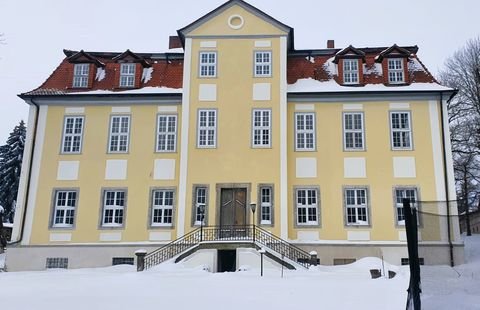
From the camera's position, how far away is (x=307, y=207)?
21.8m

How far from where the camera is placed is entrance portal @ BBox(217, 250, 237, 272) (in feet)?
64.7

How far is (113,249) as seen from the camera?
21672 millimetres

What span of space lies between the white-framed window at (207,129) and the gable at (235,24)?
13.6ft

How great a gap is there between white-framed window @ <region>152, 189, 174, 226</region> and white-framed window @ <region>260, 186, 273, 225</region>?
4.18 m

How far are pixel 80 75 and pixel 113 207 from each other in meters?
7.15

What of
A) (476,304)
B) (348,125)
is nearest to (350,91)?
(348,125)

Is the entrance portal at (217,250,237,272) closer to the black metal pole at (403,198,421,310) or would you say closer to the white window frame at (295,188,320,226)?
the white window frame at (295,188,320,226)

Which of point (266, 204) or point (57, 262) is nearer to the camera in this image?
point (266, 204)

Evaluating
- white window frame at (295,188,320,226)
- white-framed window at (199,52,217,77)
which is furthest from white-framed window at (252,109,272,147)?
white-framed window at (199,52,217,77)

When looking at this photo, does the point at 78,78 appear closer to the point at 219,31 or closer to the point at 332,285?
the point at 219,31

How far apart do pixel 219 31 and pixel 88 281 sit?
14413 millimetres

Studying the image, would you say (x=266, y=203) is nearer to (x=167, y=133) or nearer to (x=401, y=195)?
(x=167, y=133)

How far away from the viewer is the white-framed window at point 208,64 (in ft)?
76.0

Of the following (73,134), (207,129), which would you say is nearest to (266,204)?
(207,129)
